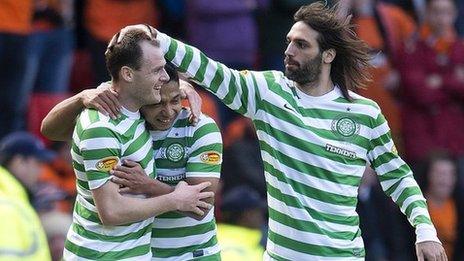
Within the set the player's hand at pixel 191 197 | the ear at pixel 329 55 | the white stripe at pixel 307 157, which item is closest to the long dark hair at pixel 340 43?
the ear at pixel 329 55

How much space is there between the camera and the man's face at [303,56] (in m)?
7.71

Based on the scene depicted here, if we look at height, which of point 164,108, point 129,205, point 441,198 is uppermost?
point 164,108

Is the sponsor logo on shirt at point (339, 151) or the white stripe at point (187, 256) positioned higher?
the sponsor logo on shirt at point (339, 151)

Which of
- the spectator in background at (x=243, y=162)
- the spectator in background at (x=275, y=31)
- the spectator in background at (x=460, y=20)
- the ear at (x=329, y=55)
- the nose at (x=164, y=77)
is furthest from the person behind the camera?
the spectator in background at (x=460, y=20)

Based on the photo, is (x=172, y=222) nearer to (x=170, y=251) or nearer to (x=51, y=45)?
(x=170, y=251)

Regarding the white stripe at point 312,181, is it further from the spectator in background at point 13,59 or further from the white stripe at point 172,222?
the spectator in background at point 13,59

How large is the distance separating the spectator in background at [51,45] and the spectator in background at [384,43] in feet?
7.66

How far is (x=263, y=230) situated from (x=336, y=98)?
2581mm

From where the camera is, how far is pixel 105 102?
7211mm

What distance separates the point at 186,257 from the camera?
Result: 7.60 metres

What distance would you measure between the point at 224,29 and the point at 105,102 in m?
4.86

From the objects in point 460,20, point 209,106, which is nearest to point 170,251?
point 209,106

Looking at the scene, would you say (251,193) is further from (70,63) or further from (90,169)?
(90,169)

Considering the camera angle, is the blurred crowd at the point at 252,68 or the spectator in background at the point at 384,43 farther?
the spectator in background at the point at 384,43
